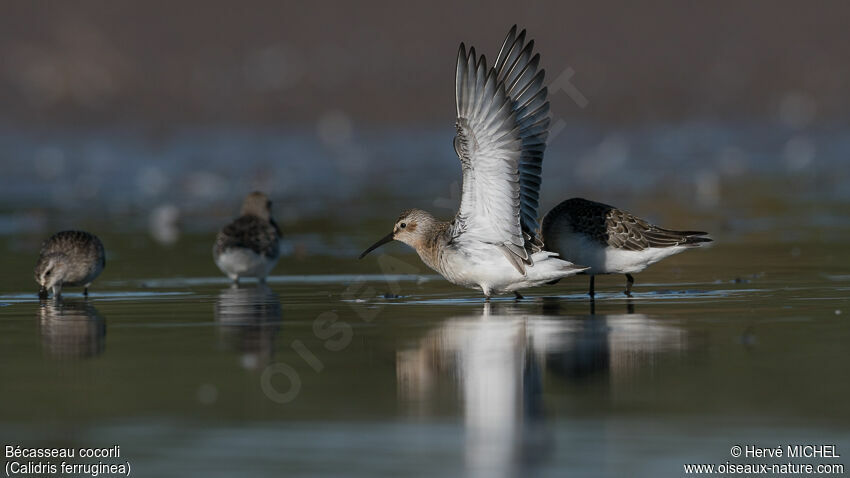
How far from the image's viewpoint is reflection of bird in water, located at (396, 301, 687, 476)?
8.16 meters

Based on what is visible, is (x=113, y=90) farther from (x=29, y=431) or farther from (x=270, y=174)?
(x=29, y=431)

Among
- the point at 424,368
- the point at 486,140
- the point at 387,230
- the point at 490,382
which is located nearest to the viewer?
the point at 490,382

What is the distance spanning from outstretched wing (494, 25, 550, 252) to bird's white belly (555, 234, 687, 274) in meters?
0.63

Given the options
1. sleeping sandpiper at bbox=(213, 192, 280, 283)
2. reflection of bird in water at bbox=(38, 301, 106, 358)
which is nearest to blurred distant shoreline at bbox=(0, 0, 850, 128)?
sleeping sandpiper at bbox=(213, 192, 280, 283)

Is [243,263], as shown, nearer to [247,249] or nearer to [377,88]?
[247,249]

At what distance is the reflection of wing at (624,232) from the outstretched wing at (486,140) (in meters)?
1.59

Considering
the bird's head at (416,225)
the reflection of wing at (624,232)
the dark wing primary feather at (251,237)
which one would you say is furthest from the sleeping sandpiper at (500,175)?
the dark wing primary feather at (251,237)

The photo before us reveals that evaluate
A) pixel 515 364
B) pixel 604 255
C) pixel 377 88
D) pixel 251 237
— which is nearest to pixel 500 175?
pixel 604 255

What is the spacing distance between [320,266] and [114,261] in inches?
114

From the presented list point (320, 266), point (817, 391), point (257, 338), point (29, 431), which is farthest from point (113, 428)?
point (320, 266)

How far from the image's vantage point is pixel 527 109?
536 inches

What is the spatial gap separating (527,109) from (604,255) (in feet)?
6.26

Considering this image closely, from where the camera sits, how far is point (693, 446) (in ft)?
26.2

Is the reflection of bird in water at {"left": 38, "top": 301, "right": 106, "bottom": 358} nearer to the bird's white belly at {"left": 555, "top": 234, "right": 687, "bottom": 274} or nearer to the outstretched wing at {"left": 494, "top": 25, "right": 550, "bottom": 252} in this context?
the outstretched wing at {"left": 494, "top": 25, "right": 550, "bottom": 252}
